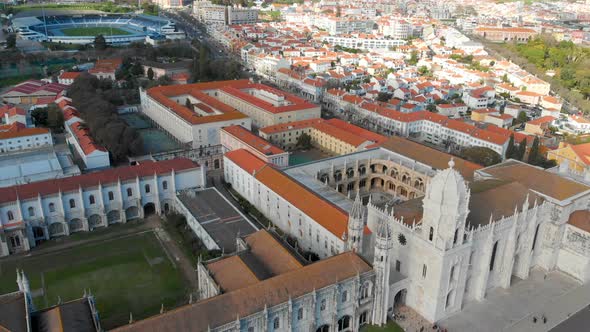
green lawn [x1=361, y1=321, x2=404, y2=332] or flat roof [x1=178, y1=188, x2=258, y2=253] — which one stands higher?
flat roof [x1=178, y1=188, x2=258, y2=253]

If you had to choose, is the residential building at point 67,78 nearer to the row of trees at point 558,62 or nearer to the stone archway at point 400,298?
the stone archway at point 400,298

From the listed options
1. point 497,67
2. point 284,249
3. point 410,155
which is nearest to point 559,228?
point 410,155

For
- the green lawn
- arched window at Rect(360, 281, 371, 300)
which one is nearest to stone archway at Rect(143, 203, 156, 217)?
arched window at Rect(360, 281, 371, 300)

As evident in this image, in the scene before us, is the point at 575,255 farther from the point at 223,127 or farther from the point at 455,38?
the point at 455,38

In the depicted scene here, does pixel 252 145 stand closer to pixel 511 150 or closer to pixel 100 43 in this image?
pixel 511 150

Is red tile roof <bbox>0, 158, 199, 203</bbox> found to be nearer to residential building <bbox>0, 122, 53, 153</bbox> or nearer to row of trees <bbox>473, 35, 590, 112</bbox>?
residential building <bbox>0, 122, 53, 153</bbox>

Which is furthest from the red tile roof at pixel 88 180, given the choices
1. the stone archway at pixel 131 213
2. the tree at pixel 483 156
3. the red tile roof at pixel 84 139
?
the tree at pixel 483 156

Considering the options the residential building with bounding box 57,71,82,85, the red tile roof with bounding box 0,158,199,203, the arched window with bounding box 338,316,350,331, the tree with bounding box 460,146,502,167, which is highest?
the residential building with bounding box 57,71,82,85
